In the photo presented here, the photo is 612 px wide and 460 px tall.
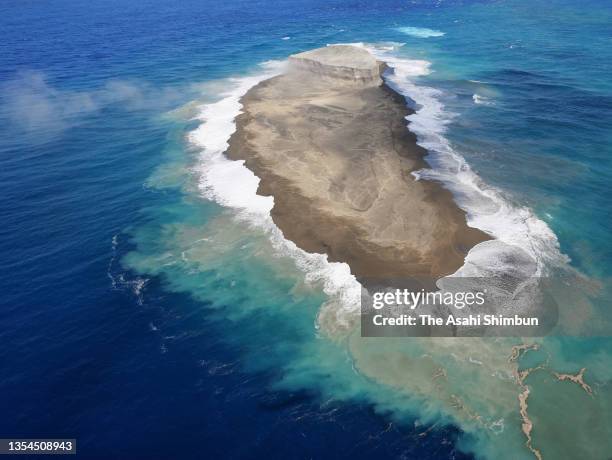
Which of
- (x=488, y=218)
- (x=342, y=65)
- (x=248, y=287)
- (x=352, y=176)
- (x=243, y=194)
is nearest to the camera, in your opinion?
(x=248, y=287)

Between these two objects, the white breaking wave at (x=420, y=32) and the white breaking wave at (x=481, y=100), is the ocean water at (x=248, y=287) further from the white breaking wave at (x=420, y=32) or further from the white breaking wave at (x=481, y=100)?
the white breaking wave at (x=420, y=32)

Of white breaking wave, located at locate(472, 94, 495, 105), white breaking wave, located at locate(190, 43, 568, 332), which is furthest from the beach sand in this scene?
white breaking wave, located at locate(472, 94, 495, 105)

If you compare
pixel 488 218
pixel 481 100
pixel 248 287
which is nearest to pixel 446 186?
pixel 488 218

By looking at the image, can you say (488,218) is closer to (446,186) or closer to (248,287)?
(446,186)

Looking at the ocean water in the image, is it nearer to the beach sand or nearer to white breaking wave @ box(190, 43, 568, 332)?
white breaking wave @ box(190, 43, 568, 332)

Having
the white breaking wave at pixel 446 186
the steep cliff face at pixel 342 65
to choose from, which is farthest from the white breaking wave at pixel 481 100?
the steep cliff face at pixel 342 65

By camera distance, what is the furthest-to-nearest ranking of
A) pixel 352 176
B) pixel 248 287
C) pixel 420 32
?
pixel 420 32 < pixel 352 176 < pixel 248 287
